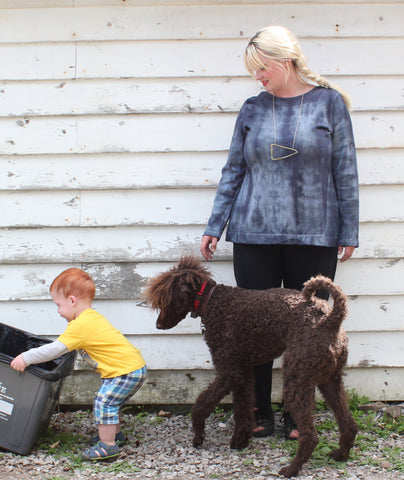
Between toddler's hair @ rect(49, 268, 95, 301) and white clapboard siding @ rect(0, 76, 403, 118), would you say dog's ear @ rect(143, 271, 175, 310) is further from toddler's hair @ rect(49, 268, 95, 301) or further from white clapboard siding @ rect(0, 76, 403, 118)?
white clapboard siding @ rect(0, 76, 403, 118)

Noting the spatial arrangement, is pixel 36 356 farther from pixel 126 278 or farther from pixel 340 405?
pixel 340 405

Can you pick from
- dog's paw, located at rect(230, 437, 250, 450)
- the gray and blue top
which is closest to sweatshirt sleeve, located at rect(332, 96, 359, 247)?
the gray and blue top

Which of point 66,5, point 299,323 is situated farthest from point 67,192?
point 299,323

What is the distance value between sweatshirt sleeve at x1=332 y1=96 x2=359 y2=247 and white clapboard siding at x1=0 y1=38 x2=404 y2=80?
0.67 m

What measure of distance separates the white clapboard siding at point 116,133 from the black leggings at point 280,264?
0.83 metres

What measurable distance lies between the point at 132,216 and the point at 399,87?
1864mm

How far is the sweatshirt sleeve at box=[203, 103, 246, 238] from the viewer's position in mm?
3291

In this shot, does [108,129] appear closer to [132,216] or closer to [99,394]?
[132,216]

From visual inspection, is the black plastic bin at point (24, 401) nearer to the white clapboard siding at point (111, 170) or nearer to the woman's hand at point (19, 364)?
the woman's hand at point (19, 364)

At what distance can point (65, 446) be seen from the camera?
334cm

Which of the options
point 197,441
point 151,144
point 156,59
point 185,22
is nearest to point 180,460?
point 197,441

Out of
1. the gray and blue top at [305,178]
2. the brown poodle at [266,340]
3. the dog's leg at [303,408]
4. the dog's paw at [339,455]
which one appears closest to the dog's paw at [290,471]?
the brown poodle at [266,340]

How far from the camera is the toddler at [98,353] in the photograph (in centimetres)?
313

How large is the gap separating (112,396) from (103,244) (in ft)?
3.41
